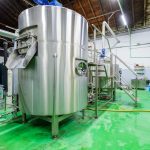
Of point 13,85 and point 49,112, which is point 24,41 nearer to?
point 13,85

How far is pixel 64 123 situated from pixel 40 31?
201 cm

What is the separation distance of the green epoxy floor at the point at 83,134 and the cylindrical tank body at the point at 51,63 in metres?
0.44

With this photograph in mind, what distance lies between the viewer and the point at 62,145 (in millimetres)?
2027

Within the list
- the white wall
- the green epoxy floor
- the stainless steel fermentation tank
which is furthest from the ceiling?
the green epoxy floor

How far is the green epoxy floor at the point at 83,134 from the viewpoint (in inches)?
78.8

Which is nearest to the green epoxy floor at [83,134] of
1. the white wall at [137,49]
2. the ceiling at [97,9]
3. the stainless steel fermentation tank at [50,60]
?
the stainless steel fermentation tank at [50,60]

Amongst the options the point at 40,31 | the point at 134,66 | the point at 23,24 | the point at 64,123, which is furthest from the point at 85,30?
the point at 134,66

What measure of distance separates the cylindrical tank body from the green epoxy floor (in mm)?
436

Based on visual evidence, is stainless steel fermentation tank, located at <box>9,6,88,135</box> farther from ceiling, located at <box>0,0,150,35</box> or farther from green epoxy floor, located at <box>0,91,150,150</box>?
ceiling, located at <box>0,0,150,35</box>

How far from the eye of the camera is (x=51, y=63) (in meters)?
2.25

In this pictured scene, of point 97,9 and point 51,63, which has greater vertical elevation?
point 97,9

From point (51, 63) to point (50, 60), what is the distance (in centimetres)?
5

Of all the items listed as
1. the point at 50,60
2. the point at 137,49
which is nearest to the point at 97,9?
the point at 137,49

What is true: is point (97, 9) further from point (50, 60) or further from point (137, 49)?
point (50, 60)
